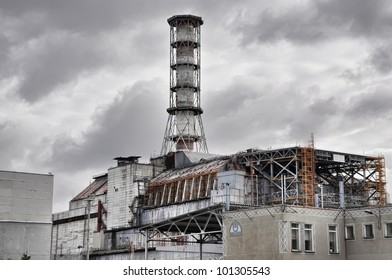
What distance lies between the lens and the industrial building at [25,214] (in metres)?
72.6

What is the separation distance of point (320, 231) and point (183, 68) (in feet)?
222

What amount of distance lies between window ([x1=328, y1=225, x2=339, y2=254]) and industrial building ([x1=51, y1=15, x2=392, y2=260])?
0.23 feet

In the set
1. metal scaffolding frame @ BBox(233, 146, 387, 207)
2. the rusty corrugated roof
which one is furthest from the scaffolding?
the rusty corrugated roof

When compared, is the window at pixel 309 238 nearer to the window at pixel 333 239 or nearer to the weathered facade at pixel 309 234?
the weathered facade at pixel 309 234

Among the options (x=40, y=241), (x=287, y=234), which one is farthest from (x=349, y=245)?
(x=40, y=241)

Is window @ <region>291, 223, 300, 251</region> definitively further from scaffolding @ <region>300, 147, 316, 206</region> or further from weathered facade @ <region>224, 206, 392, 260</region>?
scaffolding @ <region>300, 147, 316, 206</region>

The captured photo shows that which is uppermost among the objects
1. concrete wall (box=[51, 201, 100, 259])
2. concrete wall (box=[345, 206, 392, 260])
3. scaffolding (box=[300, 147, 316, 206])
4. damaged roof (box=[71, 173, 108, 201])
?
damaged roof (box=[71, 173, 108, 201])

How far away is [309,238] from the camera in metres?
43.3

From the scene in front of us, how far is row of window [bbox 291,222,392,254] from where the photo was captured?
4256 centimetres

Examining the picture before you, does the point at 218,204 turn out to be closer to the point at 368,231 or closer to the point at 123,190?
the point at 368,231

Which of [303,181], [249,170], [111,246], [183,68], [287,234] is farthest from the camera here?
[183,68]

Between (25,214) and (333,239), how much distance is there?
41536mm
